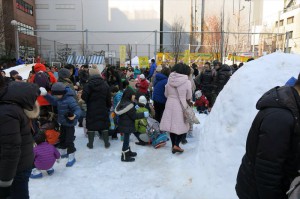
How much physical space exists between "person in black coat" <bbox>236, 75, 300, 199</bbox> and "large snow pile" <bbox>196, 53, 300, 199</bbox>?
2.30 m

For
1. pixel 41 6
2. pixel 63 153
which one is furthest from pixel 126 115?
pixel 41 6

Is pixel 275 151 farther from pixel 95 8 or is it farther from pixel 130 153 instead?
pixel 95 8

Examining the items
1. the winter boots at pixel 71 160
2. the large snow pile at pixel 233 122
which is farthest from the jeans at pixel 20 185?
the winter boots at pixel 71 160

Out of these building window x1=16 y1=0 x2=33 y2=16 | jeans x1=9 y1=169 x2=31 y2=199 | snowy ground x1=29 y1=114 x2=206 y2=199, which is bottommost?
snowy ground x1=29 y1=114 x2=206 y2=199

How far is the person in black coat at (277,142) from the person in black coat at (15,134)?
6.07 feet

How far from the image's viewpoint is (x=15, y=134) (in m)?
2.38

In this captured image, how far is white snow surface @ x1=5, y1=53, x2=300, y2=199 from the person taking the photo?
4211 millimetres

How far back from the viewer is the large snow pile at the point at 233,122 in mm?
4152

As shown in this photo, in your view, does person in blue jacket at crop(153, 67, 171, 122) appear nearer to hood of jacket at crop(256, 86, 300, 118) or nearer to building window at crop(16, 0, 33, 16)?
hood of jacket at crop(256, 86, 300, 118)

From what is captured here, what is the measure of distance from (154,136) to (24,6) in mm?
39568

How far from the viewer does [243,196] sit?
2.13 meters

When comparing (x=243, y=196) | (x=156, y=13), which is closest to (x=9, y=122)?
(x=243, y=196)

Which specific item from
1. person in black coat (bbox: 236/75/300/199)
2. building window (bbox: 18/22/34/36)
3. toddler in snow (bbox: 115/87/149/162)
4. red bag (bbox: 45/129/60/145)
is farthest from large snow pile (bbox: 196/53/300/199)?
building window (bbox: 18/22/34/36)

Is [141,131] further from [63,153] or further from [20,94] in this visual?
[20,94]
